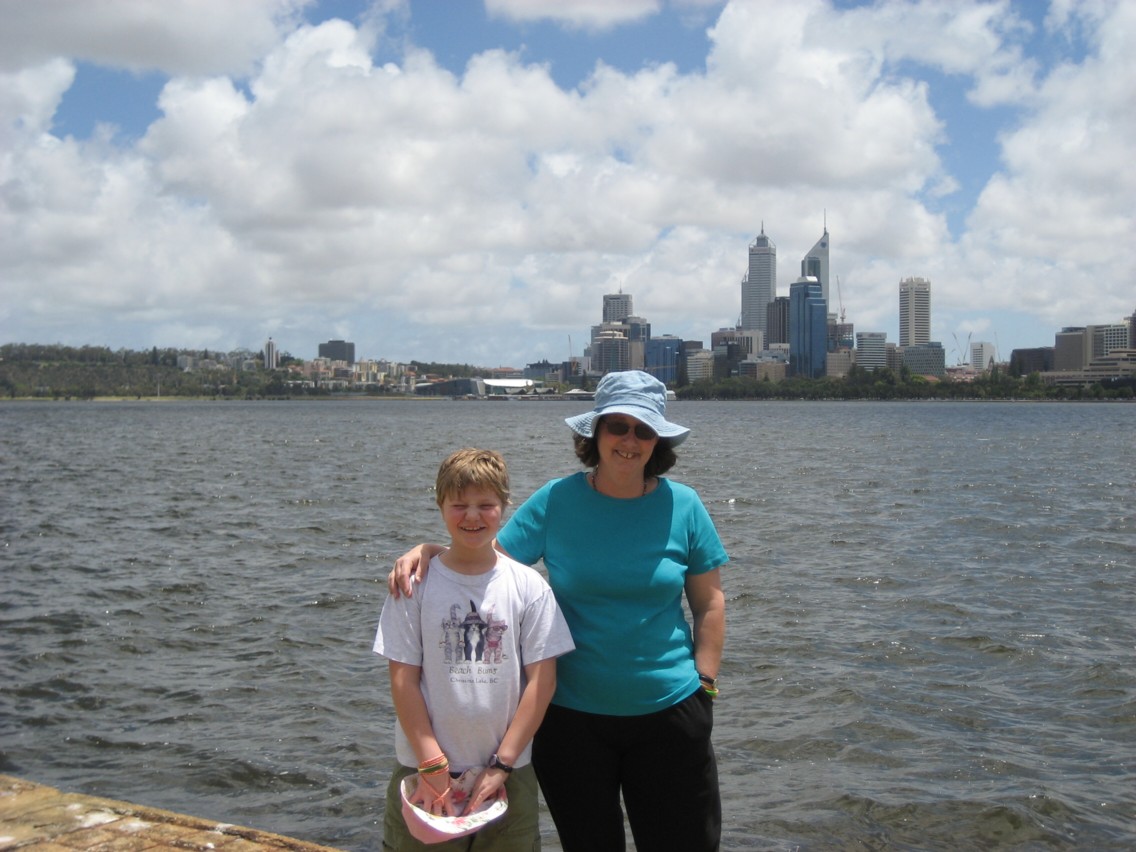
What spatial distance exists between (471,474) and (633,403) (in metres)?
0.73

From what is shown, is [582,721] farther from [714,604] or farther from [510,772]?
[714,604]

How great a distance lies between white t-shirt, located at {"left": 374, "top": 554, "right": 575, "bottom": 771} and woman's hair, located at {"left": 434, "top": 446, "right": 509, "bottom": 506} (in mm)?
309

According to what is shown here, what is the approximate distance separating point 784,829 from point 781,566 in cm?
1103

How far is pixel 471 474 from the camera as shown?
3.92 metres

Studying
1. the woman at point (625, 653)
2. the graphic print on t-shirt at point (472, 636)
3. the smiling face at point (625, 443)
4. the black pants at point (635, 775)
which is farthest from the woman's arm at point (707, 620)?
the graphic print on t-shirt at point (472, 636)

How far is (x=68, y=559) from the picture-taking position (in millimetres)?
19219

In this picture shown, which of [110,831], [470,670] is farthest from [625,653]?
[110,831]

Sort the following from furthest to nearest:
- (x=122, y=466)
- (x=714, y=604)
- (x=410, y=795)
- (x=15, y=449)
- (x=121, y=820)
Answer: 1. (x=15, y=449)
2. (x=122, y=466)
3. (x=121, y=820)
4. (x=714, y=604)
5. (x=410, y=795)

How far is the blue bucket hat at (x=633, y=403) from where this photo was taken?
412 cm

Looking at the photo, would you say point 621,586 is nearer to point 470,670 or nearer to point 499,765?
point 470,670

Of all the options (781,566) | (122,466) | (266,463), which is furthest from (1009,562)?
(122,466)

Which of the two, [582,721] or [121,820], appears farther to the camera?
[121,820]

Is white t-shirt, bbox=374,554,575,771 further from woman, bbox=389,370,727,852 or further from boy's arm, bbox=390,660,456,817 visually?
woman, bbox=389,370,727,852

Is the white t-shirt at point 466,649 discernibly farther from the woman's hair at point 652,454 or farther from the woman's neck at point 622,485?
the woman's hair at point 652,454
